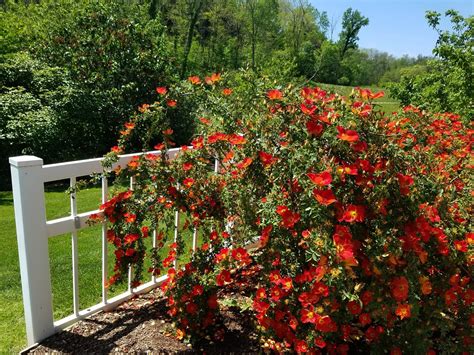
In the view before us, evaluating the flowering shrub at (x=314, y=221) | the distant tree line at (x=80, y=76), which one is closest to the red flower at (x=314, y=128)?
the flowering shrub at (x=314, y=221)

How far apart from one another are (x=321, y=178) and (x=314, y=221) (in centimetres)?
22

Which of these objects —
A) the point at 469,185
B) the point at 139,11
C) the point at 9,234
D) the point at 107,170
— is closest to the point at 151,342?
the point at 107,170

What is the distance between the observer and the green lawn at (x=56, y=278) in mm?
2533

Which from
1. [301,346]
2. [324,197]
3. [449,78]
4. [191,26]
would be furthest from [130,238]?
[191,26]

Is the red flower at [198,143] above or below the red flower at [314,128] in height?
below

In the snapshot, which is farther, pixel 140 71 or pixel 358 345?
pixel 140 71

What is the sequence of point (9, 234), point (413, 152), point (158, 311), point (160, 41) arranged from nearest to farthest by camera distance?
point (413, 152), point (158, 311), point (9, 234), point (160, 41)

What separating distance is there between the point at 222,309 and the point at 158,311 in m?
0.44

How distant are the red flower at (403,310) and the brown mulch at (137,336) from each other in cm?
95

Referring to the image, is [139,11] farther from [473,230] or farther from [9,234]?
[473,230]

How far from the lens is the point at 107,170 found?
2.47 metres

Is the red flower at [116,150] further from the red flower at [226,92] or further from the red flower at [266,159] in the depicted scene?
the red flower at [266,159]

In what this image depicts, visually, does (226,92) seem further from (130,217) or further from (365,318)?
(365,318)

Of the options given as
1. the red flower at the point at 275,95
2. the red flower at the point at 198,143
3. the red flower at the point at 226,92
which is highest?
the red flower at the point at 275,95
